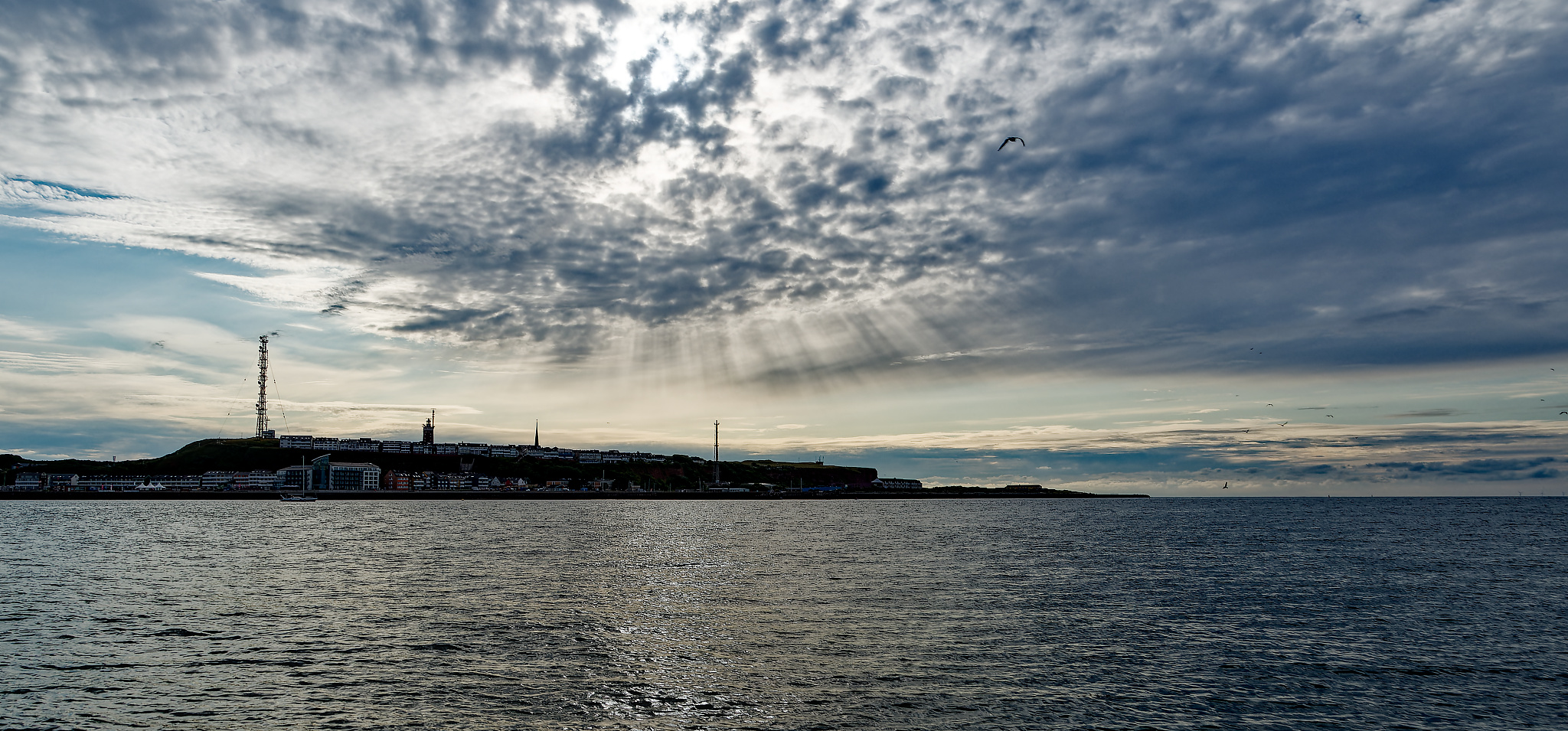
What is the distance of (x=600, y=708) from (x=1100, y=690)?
1728 centimetres

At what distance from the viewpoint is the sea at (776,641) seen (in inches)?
1049

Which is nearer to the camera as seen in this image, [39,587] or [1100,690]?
[1100,690]

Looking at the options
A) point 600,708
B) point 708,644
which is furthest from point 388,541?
point 600,708

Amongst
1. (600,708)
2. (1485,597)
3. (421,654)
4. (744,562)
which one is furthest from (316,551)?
(1485,597)

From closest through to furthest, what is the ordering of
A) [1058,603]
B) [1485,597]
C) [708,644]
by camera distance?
[708,644] < [1058,603] < [1485,597]

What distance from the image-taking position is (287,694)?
27.8 m

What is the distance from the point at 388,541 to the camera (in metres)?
95.9

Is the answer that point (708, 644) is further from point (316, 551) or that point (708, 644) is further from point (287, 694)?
point (316, 551)

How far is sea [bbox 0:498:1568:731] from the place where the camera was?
26641 millimetres

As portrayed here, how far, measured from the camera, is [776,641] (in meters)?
36.8

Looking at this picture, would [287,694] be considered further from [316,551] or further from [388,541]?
[388,541]

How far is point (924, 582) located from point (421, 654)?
33.4 m

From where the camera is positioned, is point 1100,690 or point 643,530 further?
point 643,530

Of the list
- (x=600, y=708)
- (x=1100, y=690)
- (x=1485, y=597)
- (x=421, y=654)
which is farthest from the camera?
(x=1485, y=597)
